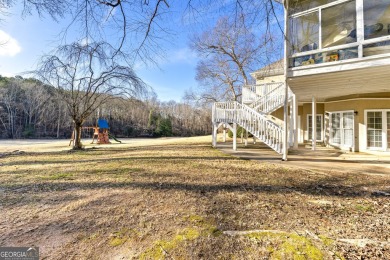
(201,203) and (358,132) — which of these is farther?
(358,132)

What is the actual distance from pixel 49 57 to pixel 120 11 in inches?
321

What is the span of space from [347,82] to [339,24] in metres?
2.29

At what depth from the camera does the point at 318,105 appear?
1356cm

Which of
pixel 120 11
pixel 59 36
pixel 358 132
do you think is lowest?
pixel 358 132

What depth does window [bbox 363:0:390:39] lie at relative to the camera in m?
6.09

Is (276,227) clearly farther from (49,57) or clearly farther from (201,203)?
(49,57)

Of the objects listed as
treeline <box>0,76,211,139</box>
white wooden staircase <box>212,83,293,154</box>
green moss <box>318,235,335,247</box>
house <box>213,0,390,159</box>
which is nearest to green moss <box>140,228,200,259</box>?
A: green moss <box>318,235,335,247</box>

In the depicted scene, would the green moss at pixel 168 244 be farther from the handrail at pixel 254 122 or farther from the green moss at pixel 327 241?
the handrail at pixel 254 122

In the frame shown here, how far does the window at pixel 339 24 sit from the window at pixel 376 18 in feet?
1.03

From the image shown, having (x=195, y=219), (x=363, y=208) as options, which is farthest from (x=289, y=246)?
(x=363, y=208)

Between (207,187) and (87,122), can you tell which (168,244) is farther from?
(87,122)

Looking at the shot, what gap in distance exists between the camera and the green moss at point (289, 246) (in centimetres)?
200

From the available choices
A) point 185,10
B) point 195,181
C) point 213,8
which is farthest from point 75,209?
point 213,8

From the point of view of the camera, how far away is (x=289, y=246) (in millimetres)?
2133
